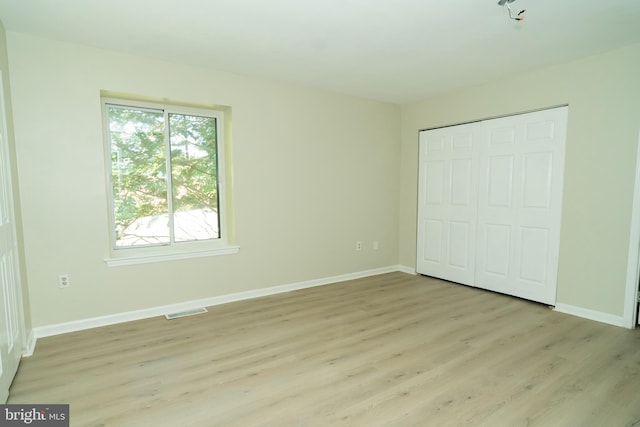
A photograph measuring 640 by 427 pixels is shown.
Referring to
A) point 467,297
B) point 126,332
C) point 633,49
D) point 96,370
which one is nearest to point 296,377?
point 96,370

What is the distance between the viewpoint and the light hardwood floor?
1899mm

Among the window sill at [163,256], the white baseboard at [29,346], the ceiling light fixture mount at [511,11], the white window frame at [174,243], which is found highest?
the ceiling light fixture mount at [511,11]

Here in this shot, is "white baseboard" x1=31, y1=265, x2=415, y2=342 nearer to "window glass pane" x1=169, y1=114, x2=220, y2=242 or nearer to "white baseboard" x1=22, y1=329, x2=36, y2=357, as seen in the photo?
"white baseboard" x1=22, y1=329, x2=36, y2=357

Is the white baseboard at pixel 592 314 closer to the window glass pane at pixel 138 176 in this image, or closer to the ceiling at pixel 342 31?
the ceiling at pixel 342 31

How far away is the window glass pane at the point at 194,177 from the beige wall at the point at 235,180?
31cm

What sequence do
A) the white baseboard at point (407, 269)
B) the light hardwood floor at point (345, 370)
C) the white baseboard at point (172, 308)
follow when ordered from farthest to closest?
the white baseboard at point (407, 269), the white baseboard at point (172, 308), the light hardwood floor at point (345, 370)

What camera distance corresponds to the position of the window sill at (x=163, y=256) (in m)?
3.17

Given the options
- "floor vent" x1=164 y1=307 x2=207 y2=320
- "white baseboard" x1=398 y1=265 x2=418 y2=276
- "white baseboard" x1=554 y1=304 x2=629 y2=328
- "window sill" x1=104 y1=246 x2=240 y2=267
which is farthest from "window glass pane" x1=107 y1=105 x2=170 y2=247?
"white baseboard" x1=554 y1=304 x2=629 y2=328

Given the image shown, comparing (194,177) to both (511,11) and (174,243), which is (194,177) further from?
(511,11)

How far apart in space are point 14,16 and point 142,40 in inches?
32.3

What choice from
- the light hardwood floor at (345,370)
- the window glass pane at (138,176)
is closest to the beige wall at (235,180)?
the window glass pane at (138,176)

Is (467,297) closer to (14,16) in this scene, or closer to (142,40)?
(142,40)

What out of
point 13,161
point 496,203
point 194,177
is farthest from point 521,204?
point 13,161

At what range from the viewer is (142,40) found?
2836 mm
